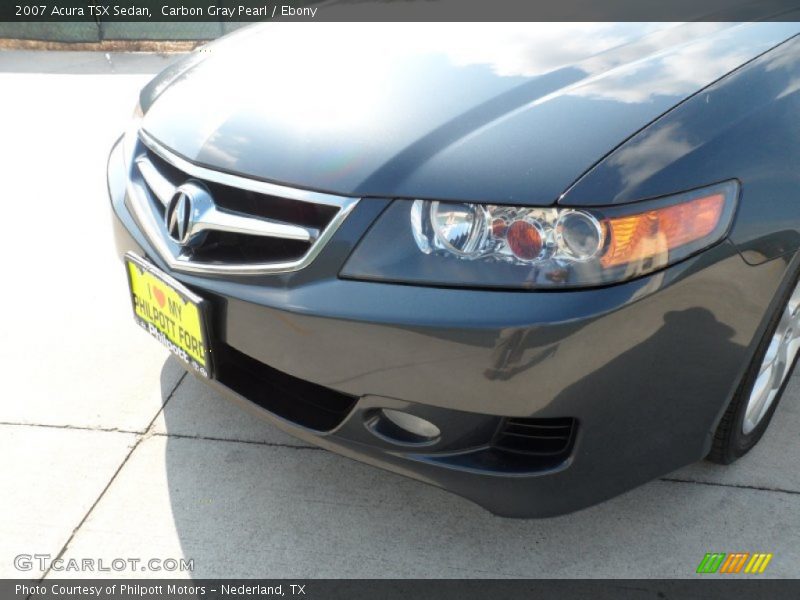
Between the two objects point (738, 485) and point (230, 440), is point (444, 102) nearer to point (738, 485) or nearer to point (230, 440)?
point (230, 440)

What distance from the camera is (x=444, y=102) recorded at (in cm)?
196

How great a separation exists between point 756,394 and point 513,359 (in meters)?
0.96

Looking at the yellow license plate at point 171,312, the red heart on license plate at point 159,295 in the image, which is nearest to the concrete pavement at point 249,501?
the yellow license plate at point 171,312

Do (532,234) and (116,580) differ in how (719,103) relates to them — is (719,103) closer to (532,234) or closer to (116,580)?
(532,234)

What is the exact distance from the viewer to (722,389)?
6.21 ft

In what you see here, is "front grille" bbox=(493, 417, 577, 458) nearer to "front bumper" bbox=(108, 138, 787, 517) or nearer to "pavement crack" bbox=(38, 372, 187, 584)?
"front bumper" bbox=(108, 138, 787, 517)

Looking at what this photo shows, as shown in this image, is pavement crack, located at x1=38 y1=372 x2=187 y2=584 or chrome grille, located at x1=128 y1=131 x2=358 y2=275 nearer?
chrome grille, located at x1=128 y1=131 x2=358 y2=275

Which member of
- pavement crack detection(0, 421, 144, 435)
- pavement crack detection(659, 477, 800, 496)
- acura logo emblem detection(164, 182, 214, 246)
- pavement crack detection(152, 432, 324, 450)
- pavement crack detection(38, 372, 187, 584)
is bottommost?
pavement crack detection(0, 421, 144, 435)

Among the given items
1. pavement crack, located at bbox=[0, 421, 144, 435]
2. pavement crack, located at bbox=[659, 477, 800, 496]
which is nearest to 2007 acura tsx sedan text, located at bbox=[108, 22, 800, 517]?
pavement crack, located at bbox=[659, 477, 800, 496]

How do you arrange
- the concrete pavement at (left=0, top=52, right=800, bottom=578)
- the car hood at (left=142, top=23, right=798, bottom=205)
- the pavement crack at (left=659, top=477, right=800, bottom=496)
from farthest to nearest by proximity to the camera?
the pavement crack at (left=659, top=477, right=800, bottom=496), the concrete pavement at (left=0, top=52, right=800, bottom=578), the car hood at (left=142, top=23, right=798, bottom=205)

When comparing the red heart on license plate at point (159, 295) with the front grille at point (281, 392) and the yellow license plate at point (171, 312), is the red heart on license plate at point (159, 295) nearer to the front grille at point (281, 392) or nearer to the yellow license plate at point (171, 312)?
the yellow license plate at point (171, 312)

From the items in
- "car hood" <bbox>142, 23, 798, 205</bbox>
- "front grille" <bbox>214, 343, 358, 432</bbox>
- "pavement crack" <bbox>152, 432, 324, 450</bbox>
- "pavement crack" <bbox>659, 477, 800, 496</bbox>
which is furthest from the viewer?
"pavement crack" <bbox>152, 432, 324, 450</bbox>

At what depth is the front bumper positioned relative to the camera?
64.5 inches

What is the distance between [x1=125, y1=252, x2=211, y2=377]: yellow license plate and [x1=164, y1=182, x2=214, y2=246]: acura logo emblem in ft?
0.36
